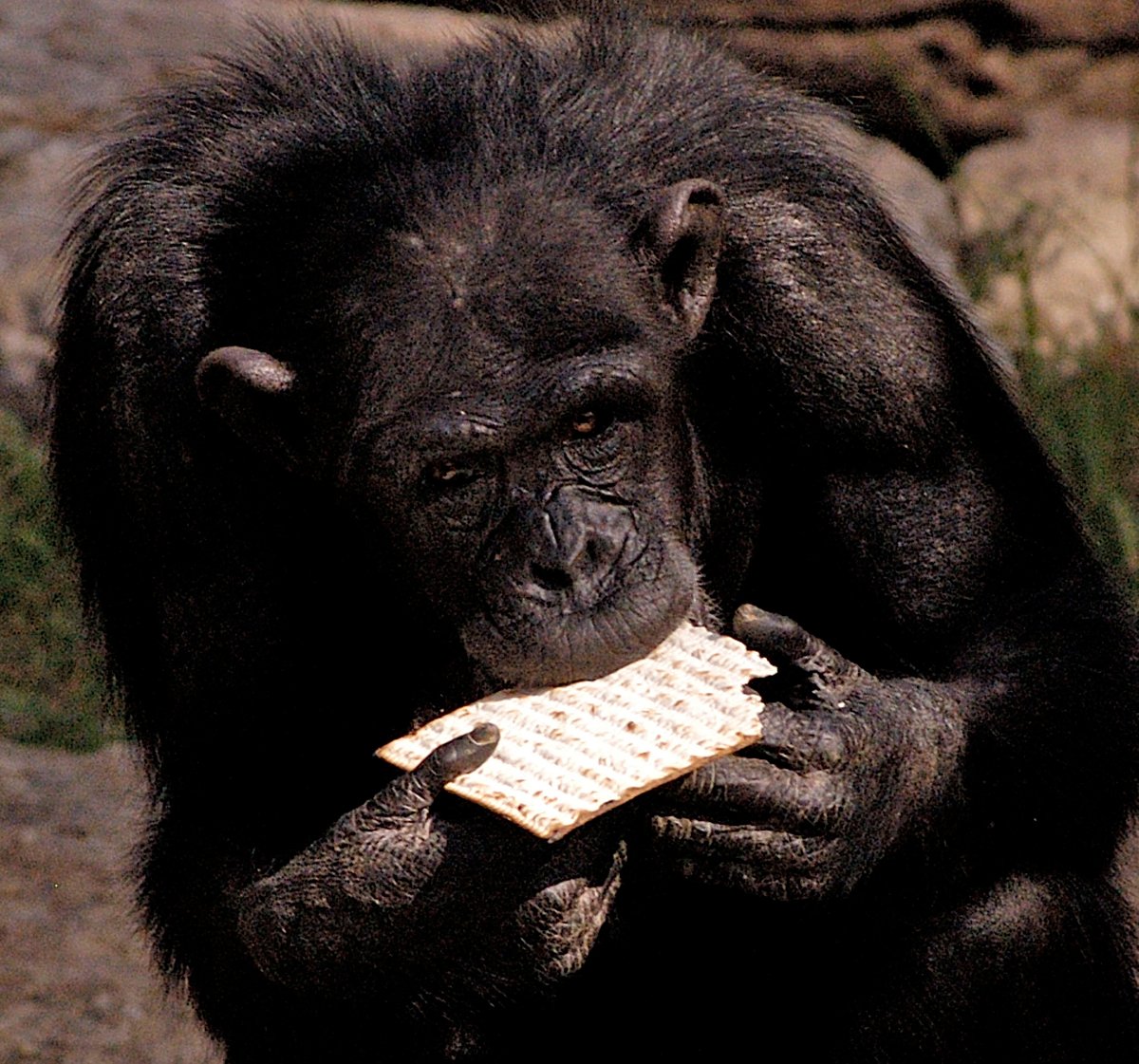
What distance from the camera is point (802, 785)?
4.17 m

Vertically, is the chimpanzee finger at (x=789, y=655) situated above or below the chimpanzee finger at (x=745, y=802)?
above

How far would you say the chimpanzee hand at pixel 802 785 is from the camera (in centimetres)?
412

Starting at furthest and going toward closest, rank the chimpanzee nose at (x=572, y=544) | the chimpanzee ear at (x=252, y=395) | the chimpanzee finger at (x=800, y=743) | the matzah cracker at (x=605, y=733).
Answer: the chimpanzee ear at (x=252, y=395) < the chimpanzee finger at (x=800, y=743) < the chimpanzee nose at (x=572, y=544) < the matzah cracker at (x=605, y=733)

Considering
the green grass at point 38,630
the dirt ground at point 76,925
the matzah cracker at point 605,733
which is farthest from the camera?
the green grass at point 38,630

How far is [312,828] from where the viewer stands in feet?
15.5

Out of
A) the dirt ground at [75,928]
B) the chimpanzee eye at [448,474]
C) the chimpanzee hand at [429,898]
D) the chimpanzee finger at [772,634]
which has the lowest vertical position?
the dirt ground at [75,928]

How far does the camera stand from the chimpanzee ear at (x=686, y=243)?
14.3 feet

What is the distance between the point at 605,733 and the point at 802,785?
0.45 m

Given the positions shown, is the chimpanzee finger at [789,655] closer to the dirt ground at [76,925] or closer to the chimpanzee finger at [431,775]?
the chimpanzee finger at [431,775]

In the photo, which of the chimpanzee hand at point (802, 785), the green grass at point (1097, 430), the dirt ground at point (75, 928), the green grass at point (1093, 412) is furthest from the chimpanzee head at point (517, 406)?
the green grass at point (1097, 430)

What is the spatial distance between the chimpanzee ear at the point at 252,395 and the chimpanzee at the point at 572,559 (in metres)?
0.01

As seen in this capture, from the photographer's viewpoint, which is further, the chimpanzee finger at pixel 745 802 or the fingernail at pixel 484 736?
the chimpanzee finger at pixel 745 802

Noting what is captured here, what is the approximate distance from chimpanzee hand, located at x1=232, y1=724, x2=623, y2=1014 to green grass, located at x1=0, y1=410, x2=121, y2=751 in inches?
138

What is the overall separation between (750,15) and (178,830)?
290 inches
